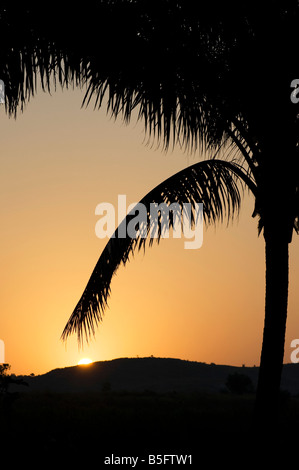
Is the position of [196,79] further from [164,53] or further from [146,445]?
[146,445]

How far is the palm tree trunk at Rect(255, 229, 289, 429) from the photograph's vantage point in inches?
239

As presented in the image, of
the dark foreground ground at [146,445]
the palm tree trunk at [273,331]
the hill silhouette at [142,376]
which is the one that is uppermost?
the palm tree trunk at [273,331]

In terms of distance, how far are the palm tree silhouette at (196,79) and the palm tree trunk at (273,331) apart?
10mm

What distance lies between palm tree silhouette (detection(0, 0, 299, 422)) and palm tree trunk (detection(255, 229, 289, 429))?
0.03 feet

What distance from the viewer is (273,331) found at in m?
6.07

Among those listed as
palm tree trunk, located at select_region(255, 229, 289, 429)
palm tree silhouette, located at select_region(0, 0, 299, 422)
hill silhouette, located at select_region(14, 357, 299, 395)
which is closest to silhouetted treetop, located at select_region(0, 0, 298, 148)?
palm tree silhouette, located at select_region(0, 0, 299, 422)

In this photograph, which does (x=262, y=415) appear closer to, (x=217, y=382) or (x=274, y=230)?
(x=274, y=230)

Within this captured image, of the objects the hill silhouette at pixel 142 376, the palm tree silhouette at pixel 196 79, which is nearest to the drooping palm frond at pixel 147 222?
the palm tree silhouette at pixel 196 79

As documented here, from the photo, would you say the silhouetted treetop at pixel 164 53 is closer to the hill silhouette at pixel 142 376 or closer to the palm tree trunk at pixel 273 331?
the palm tree trunk at pixel 273 331

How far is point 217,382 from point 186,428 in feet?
302

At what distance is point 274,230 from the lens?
6254mm

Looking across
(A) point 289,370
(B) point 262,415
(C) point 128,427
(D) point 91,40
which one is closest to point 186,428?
(C) point 128,427

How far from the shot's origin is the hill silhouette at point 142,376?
93.1 meters

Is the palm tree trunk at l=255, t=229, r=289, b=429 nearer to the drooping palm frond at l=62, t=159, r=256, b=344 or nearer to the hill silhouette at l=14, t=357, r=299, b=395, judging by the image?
the drooping palm frond at l=62, t=159, r=256, b=344
